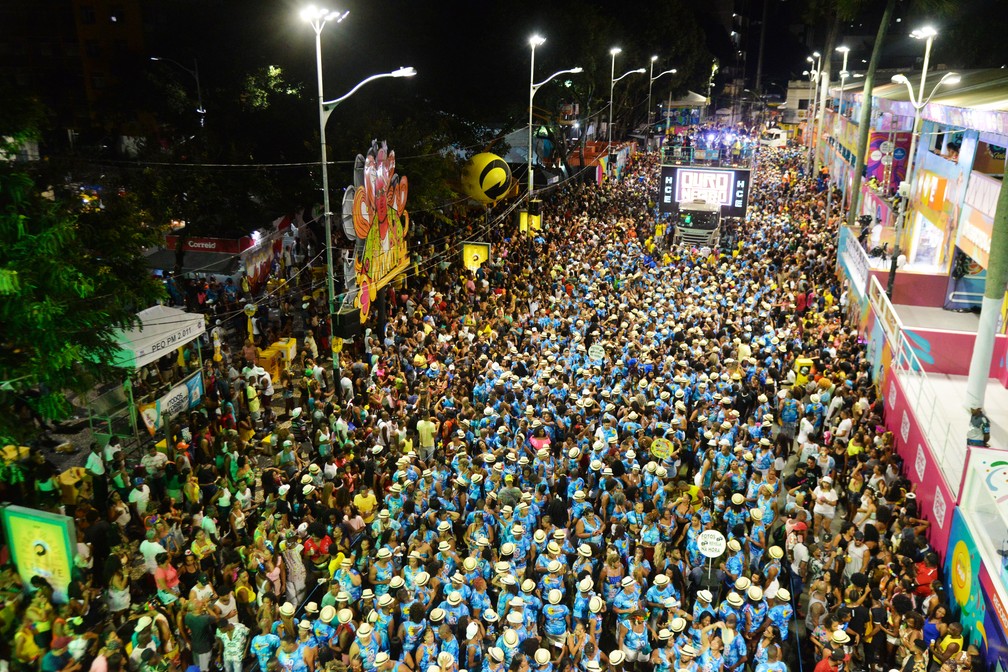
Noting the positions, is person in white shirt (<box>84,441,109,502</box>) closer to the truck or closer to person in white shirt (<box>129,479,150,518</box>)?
person in white shirt (<box>129,479,150,518</box>)

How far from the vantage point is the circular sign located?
8.95 meters

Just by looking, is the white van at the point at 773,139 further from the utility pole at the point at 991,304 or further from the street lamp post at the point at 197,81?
the utility pole at the point at 991,304

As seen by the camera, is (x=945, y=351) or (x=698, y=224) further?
(x=698, y=224)

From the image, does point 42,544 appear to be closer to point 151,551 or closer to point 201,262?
point 151,551

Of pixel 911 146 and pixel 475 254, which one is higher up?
pixel 911 146

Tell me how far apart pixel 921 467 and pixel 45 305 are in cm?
1166

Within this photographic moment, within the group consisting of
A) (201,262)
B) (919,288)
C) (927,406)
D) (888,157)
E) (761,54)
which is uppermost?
(761,54)

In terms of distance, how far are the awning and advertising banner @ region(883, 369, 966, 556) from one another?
56.8 feet

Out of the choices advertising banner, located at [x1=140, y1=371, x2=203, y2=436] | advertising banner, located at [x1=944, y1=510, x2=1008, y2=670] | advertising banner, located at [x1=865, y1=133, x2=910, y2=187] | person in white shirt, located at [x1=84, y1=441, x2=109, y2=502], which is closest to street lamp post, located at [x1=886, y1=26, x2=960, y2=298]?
advertising banner, located at [x1=865, y1=133, x2=910, y2=187]

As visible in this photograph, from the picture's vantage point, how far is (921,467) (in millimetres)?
11148

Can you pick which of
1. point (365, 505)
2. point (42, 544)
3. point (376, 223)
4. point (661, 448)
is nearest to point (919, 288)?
point (661, 448)

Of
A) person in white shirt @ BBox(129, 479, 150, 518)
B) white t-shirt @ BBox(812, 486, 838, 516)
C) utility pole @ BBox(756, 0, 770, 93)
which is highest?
utility pole @ BBox(756, 0, 770, 93)

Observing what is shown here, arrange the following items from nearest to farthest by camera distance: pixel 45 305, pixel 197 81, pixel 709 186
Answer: pixel 45 305 → pixel 709 186 → pixel 197 81

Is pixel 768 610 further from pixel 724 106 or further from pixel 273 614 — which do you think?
pixel 724 106
